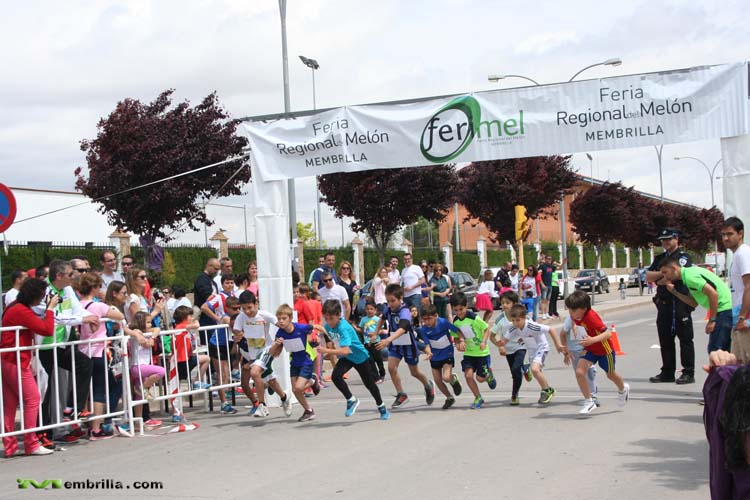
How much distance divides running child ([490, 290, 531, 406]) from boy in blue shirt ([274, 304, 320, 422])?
2.29 metres

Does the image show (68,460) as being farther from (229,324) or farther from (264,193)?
(264,193)

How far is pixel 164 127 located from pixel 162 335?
1352 cm

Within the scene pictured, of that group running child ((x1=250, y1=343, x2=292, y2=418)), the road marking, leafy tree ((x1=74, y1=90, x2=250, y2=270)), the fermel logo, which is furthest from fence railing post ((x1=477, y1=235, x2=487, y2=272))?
running child ((x1=250, y1=343, x2=292, y2=418))

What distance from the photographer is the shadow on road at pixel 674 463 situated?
6.38 meters

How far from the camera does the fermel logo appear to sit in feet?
35.4

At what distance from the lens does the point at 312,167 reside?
11406 millimetres

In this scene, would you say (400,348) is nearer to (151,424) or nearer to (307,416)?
(307,416)

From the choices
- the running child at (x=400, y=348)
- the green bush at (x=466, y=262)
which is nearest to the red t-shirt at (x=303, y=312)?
the running child at (x=400, y=348)

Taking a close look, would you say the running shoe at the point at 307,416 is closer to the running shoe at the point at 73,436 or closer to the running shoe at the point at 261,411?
the running shoe at the point at 261,411

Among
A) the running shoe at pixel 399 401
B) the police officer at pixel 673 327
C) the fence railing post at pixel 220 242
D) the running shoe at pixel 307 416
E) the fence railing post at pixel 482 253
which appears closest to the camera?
the running shoe at pixel 307 416

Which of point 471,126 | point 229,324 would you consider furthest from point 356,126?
point 229,324

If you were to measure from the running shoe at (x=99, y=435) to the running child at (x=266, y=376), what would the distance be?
1.78 m

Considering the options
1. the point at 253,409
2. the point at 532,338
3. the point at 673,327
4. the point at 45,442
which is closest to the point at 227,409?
the point at 253,409

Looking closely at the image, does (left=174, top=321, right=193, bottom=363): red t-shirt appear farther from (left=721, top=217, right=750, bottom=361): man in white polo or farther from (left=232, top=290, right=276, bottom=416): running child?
(left=721, top=217, right=750, bottom=361): man in white polo
